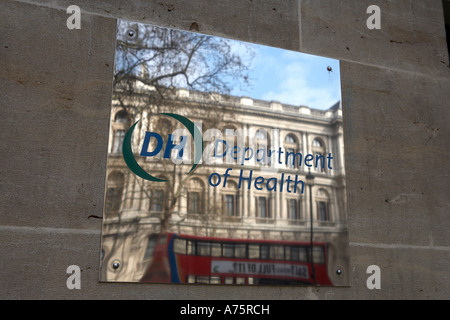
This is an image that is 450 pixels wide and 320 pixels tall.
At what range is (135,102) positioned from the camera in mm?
4066

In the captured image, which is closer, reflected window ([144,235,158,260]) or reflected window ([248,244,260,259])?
reflected window ([144,235,158,260])

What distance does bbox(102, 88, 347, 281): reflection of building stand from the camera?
A: 12.4 feet

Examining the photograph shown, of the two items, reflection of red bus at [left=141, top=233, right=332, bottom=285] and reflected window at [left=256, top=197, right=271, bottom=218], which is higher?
reflected window at [left=256, top=197, right=271, bottom=218]

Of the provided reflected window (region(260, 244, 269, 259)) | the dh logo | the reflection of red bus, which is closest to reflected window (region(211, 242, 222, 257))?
the reflection of red bus

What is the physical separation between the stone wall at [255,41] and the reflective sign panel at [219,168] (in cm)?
13

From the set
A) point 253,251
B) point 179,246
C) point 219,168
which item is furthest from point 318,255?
point 179,246

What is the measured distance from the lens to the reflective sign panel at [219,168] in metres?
3.83

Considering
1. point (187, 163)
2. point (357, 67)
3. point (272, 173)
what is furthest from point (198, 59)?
point (357, 67)

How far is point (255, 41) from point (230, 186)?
1573mm

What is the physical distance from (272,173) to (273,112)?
0.61m

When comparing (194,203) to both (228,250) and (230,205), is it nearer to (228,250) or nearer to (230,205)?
(230,205)

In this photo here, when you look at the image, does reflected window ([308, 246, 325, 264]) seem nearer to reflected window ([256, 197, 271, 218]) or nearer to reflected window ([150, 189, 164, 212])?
reflected window ([256, 197, 271, 218])

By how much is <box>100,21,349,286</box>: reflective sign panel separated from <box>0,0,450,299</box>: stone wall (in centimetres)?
13
